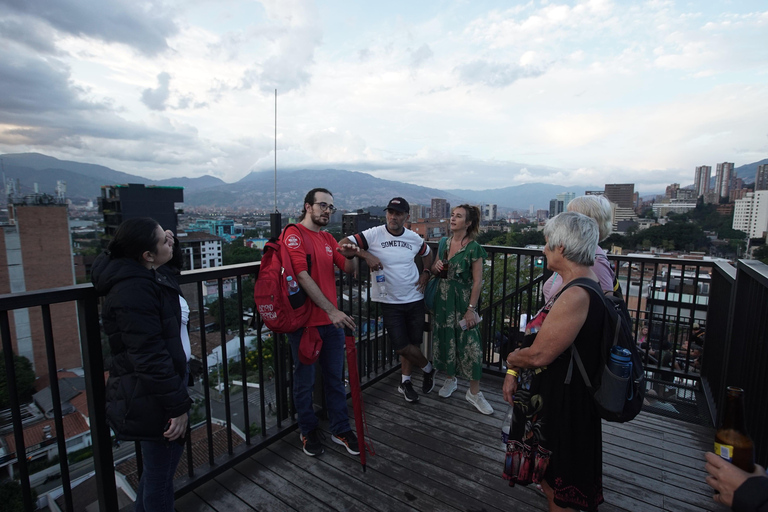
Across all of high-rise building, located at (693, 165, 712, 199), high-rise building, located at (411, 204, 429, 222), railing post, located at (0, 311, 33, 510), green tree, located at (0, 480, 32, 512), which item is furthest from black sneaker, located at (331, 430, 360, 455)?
high-rise building, located at (693, 165, 712, 199)

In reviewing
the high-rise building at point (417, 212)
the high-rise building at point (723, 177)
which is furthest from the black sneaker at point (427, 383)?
the high-rise building at point (723, 177)

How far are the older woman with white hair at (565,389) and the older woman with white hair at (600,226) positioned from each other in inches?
18.3

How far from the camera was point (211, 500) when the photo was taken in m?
2.02

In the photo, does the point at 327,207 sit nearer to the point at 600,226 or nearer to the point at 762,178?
the point at 600,226

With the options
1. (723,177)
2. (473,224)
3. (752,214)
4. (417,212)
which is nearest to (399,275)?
(473,224)

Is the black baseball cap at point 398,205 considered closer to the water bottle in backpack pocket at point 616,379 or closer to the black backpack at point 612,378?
the black backpack at point 612,378

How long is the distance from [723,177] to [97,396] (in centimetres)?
6903

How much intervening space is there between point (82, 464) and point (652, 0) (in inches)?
1188

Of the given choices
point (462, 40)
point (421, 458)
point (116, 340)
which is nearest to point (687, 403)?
point (421, 458)

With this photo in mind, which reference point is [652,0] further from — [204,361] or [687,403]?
[204,361]

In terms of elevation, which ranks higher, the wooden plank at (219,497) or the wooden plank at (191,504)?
the wooden plank at (191,504)

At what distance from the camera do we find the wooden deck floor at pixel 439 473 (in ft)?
6.63

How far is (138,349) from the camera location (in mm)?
1373

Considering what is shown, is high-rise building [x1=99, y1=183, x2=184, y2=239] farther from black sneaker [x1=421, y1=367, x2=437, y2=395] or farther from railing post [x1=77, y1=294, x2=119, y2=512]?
railing post [x1=77, y1=294, x2=119, y2=512]
